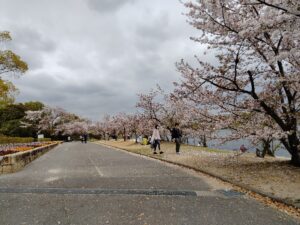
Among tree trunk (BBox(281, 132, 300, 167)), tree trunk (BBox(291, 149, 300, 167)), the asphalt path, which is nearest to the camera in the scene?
the asphalt path

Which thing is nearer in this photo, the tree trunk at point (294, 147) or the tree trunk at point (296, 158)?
the tree trunk at point (294, 147)

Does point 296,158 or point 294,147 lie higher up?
point 294,147

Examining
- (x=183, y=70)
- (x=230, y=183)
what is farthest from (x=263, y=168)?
(x=183, y=70)

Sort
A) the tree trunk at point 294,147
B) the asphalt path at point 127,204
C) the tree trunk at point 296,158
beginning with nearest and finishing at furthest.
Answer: the asphalt path at point 127,204, the tree trunk at point 294,147, the tree trunk at point 296,158

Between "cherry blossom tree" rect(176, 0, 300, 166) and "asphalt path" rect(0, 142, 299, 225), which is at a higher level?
"cherry blossom tree" rect(176, 0, 300, 166)

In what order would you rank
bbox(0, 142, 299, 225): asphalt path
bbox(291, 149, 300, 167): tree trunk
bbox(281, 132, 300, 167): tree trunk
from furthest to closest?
bbox(291, 149, 300, 167): tree trunk, bbox(281, 132, 300, 167): tree trunk, bbox(0, 142, 299, 225): asphalt path

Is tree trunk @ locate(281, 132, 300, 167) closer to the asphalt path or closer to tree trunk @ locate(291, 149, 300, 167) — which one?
tree trunk @ locate(291, 149, 300, 167)

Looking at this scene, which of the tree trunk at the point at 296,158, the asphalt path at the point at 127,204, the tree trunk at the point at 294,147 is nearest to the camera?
the asphalt path at the point at 127,204

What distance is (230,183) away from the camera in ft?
35.9

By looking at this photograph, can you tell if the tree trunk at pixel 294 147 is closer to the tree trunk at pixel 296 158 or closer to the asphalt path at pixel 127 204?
the tree trunk at pixel 296 158

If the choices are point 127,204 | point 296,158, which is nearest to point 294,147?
point 296,158

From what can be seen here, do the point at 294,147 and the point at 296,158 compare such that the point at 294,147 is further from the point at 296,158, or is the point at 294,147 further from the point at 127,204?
the point at 127,204

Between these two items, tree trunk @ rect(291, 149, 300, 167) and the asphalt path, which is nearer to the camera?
the asphalt path

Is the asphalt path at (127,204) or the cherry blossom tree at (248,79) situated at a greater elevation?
the cherry blossom tree at (248,79)
